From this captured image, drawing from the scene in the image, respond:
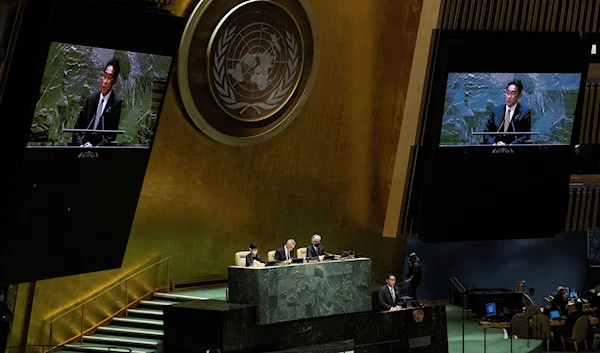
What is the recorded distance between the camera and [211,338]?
572 inches

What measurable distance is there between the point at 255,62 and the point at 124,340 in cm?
548

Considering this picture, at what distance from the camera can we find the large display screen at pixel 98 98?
13.9 meters

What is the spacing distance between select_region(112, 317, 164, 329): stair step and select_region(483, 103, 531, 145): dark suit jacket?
6659mm

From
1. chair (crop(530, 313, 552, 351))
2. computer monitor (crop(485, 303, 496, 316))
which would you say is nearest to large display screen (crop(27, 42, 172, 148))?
computer monitor (crop(485, 303, 496, 316))

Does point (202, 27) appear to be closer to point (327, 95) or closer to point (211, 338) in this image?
point (327, 95)

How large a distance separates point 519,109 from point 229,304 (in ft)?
23.0

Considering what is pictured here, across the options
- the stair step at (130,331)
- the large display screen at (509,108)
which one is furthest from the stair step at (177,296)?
the large display screen at (509,108)

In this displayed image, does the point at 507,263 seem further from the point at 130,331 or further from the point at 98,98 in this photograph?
the point at 98,98

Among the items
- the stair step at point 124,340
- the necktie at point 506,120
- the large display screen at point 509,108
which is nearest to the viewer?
the stair step at point 124,340

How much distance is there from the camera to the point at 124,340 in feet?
54.1

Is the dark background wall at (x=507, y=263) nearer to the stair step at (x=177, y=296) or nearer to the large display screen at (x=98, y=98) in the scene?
the stair step at (x=177, y=296)

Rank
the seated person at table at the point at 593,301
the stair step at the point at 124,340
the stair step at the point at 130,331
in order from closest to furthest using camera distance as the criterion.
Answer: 1. the stair step at the point at 124,340
2. the stair step at the point at 130,331
3. the seated person at table at the point at 593,301

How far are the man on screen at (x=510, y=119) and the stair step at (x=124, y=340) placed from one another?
6992 mm

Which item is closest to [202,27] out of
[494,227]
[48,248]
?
[48,248]
